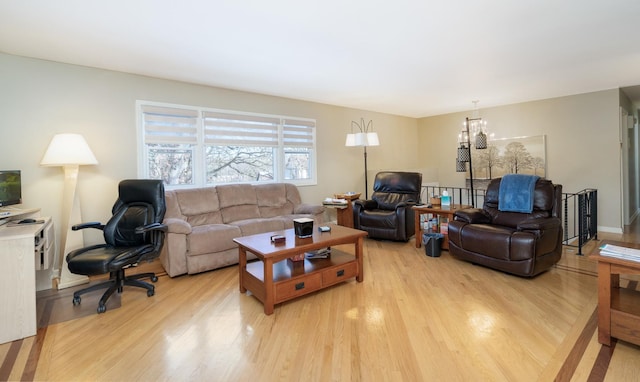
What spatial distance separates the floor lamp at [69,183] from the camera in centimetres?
308

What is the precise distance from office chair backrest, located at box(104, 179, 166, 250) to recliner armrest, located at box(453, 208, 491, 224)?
10.9ft

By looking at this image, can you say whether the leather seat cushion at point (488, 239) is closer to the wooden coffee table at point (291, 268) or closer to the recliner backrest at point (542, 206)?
the recliner backrest at point (542, 206)

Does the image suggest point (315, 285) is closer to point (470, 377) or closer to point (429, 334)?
point (429, 334)

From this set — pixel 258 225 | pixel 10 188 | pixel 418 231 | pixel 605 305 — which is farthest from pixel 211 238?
pixel 605 305

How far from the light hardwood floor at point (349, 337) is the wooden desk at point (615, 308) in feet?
0.34

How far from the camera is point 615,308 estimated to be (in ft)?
6.55

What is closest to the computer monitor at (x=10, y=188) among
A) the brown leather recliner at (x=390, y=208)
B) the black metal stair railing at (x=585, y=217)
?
the brown leather recliner at (x=390, y=208)

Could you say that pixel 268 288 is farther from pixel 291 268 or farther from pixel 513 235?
pixel 513 235

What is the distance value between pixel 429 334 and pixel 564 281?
184 centimetres

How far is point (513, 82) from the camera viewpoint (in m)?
4.54

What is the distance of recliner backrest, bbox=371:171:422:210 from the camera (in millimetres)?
5066

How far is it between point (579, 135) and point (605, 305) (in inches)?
181

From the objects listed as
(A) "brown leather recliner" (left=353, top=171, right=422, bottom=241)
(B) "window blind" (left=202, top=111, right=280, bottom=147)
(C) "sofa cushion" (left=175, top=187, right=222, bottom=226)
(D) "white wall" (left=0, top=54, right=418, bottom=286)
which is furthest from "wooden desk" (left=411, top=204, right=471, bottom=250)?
(D) "white wall" (left=0, top=54, right=418, bottom=286)

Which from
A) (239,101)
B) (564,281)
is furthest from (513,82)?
(239,101)
